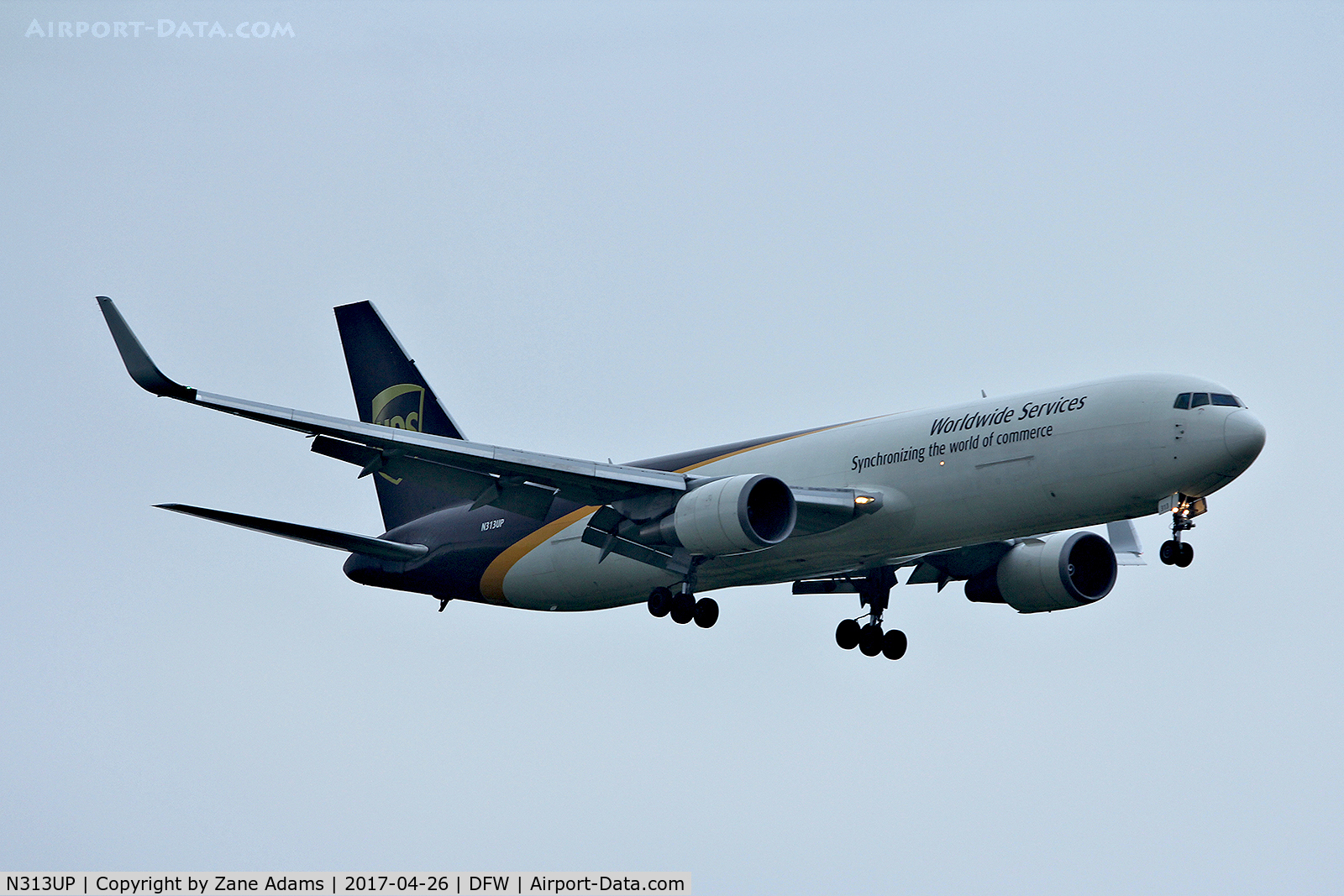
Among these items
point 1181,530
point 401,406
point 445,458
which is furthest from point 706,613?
point 401,406

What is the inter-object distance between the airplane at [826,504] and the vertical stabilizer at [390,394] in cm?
156

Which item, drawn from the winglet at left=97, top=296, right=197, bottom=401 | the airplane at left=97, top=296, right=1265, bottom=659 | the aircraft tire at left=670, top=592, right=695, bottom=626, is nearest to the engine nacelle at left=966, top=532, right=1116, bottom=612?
the airplane at left=97, top=296, right=1265, bottom=659

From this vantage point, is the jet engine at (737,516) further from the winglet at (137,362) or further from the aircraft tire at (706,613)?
the winglet at (137,362)

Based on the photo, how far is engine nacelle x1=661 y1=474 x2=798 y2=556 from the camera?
25.8m

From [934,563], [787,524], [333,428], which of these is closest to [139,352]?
[333,428]

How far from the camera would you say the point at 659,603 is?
29234 mm

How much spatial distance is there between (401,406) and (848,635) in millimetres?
13017

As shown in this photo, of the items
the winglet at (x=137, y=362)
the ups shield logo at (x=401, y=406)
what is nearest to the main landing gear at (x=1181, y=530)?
the winglet at (x=137, y=362)

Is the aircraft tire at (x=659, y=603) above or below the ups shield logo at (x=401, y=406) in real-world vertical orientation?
below

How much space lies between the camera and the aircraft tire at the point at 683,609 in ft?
94.9

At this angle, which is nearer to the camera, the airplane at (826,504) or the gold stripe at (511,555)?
the airplane at (826,504)

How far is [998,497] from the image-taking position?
84.1ft

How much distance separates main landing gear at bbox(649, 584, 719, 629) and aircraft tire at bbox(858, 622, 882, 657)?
5.11 m

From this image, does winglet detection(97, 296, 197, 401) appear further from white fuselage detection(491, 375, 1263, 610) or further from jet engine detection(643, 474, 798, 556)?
white fuselage detection(491, 375, 1263, 610)
